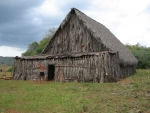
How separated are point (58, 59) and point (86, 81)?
411 cm

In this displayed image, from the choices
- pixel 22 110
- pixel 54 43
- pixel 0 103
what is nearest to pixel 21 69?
pixel 54 43

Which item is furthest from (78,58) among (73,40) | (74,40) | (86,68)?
(73,40)

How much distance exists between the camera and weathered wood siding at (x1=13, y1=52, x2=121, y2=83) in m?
16.3

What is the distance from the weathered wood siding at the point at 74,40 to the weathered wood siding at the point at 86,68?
6.66ft

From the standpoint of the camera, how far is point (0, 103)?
9.22 meters

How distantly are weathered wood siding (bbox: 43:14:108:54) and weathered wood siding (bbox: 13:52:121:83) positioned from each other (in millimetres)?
2031

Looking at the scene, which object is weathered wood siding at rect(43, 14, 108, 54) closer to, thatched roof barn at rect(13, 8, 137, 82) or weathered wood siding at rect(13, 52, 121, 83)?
thatched roof barn at rect(13, 8, 137, 82)

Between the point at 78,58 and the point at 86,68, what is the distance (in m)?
1.35

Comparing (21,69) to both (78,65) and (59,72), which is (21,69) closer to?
Answer: (59,72)

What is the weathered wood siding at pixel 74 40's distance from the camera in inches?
765

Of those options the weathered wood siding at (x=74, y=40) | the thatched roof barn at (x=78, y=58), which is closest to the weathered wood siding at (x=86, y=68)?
the thatched roof barn at (x=78, y=58)

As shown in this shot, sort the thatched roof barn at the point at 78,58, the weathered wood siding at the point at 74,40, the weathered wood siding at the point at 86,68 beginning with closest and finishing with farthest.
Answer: the weathered wood siding at the point at 86,68 → the thatched roof barn at the point at 78,58 → the weathered wood siding at the point at 74,40

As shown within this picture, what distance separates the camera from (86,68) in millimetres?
17219

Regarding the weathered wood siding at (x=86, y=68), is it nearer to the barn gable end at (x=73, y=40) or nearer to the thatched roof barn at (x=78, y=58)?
the thatched roof barn at (x=78, y=58)
